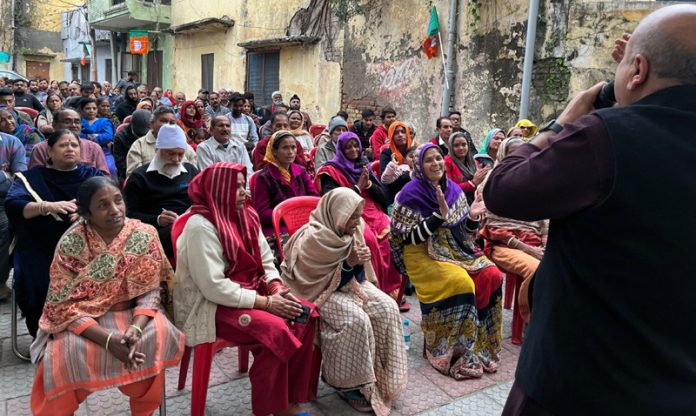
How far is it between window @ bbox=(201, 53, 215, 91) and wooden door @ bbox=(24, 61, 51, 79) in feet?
49.7

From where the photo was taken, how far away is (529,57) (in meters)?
7.80

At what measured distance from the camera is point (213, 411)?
2.88 m

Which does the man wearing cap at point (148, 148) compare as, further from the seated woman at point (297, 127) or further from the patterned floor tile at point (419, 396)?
the patterned floor tile at point (419, 396)

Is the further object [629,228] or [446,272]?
[446,272]

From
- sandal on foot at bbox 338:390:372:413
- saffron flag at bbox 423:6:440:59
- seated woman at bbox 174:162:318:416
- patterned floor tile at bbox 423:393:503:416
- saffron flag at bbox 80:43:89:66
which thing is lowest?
patterned floor tile at bbox 423:393:503:416

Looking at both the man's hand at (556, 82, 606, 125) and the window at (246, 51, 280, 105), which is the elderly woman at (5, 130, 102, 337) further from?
the window at (246, 51, 280, 105)

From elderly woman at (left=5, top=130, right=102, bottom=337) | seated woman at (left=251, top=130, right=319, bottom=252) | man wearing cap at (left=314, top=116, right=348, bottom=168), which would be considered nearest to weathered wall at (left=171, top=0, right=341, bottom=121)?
man wearing cap at (left=314, top=116, right=348, bottom=168)

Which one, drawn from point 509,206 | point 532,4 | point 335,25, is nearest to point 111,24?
point 335,25

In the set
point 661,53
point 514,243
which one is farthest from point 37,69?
point 661,53

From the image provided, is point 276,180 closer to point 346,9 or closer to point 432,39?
point 432,39

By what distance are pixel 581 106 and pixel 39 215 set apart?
2.97 m

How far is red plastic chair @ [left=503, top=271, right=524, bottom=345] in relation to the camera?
13.1ft

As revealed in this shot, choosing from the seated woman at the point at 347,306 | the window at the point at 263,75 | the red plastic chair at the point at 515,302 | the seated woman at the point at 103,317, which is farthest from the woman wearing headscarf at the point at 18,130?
the window at the point at 263,75

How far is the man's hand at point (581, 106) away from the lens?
4.42 feet
